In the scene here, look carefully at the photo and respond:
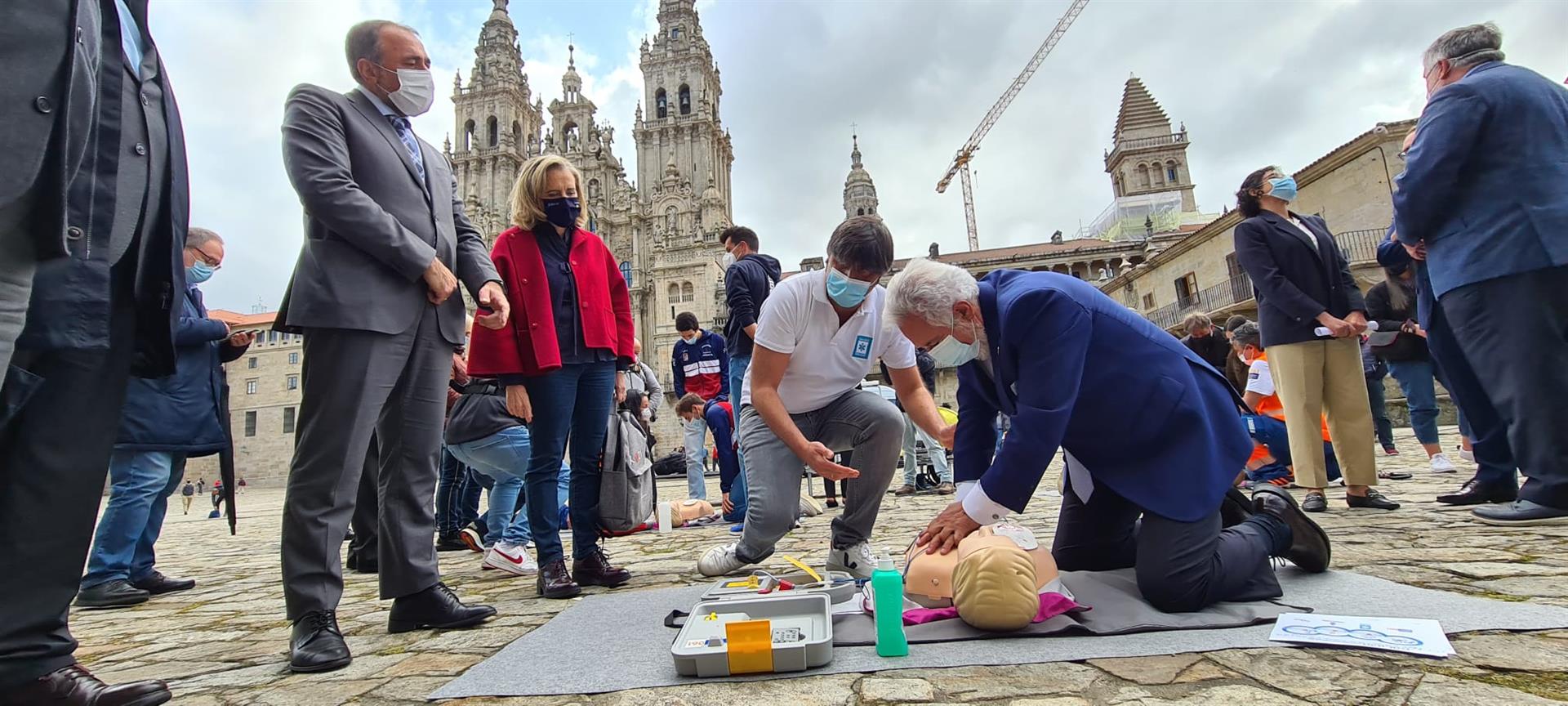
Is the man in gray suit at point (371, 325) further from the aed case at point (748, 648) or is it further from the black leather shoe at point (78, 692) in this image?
the aed case at point (748, 648)

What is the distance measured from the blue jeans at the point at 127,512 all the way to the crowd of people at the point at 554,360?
0.6 inches

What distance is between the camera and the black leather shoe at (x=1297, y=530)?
2.72 m

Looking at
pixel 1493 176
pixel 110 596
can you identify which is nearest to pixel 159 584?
pixel 110 596

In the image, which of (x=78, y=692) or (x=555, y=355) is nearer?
(x=78, y=692)

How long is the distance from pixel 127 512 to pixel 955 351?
15.3 feet

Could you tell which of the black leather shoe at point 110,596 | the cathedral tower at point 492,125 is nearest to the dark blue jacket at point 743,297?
the black leather shoe at point 110,596

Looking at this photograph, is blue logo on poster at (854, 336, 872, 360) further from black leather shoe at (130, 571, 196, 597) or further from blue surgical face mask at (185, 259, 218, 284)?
black leather shoe at (130, 571, 196, 597)

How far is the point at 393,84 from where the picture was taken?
9.57ft

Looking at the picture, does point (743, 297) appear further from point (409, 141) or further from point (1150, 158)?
point (1150, 158)

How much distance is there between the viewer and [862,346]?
11.8 ft

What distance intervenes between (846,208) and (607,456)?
2649 inches

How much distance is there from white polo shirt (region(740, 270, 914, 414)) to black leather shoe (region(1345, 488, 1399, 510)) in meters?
3.34

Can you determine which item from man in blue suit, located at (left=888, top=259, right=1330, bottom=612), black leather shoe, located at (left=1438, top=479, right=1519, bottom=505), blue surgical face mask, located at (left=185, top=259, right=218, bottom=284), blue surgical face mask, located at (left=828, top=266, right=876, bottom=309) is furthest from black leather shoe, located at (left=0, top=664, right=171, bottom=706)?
black leather shoe, located at (left=1438, top=479, right=1519, bottom=505)

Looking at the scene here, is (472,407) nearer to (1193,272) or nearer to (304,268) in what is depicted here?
(304,268)
